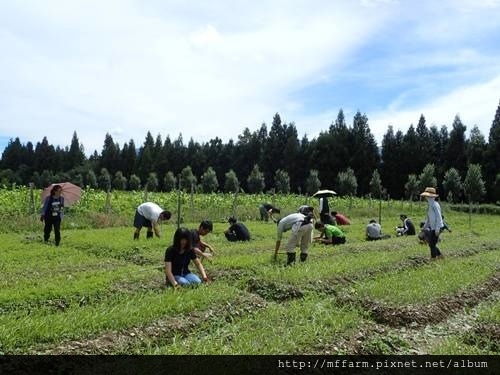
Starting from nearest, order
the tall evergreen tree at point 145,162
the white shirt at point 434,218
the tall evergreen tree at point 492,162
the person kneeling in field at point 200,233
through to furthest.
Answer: the person kneeling in field at point 200,233 < the white shirt at point 434,218 < the tall evergreen tree at point 492,162 < the tall evergreen tree at point 145,162

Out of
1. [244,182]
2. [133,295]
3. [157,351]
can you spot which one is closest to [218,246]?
[133,295]

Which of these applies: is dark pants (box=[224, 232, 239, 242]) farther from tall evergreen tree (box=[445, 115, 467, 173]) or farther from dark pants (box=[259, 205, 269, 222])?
tall evergreen tree (box=[445, 115, 467, 173])

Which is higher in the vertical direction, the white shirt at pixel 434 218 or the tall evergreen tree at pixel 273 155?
the tall evergreen tree at pixel 273 155

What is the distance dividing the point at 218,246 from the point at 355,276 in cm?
576

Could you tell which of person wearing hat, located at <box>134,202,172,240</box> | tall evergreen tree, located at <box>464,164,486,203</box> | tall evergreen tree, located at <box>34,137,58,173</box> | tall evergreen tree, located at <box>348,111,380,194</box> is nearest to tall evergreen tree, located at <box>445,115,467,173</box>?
tall evergreen tree, located at <box>348,111,380,194</box>

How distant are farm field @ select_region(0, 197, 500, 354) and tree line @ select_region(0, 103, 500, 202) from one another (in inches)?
2065

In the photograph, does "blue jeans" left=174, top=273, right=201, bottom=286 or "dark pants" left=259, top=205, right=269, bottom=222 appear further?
"dark pants" left=259, top=205, right=269, bottom=222

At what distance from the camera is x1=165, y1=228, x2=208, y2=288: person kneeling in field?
31.6 ft

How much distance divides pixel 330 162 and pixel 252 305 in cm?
7598

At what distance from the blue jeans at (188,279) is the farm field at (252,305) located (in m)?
0.36

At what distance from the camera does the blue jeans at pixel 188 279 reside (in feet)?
32.4

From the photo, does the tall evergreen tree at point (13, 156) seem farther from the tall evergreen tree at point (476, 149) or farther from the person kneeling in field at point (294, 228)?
the person kneeling in field at point (294, 228)

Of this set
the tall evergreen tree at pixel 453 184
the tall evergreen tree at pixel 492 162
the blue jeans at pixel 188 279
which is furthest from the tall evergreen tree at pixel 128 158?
the blue jeans at pixel 188 279

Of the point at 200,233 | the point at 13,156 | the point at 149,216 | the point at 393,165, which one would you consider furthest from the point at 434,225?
the point at 13,156
